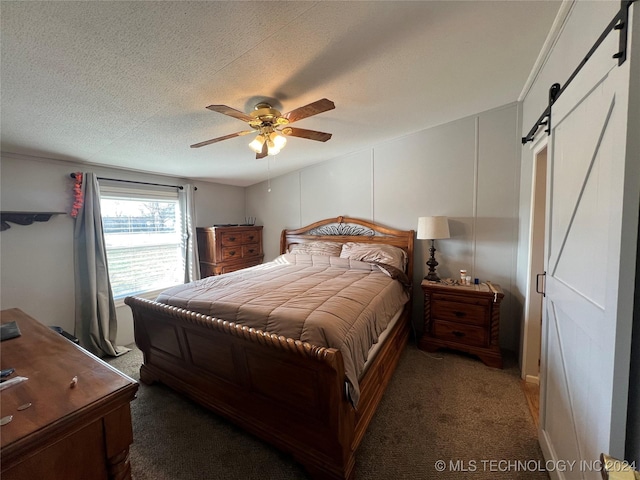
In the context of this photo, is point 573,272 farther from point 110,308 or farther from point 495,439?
point 110,308

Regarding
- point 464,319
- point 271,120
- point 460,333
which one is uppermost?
point 271,120

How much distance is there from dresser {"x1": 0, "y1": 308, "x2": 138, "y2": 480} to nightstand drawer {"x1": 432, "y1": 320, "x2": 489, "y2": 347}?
270 centimetres

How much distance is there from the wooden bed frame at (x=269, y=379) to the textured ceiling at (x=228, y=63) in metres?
1.49

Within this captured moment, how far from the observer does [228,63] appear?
1.47m

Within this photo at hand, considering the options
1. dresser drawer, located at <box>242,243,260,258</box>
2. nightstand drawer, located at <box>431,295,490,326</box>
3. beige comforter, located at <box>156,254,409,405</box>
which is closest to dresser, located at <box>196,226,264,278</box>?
dresser drawer, located at <box>242,243,260,258</box>

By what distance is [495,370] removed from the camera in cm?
241

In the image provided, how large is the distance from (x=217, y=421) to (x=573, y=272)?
7.72ft

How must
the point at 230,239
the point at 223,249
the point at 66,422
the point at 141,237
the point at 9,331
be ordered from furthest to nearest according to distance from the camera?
the point at 230,239 → the point at 223,249 → the point at 141,237 → the point at 9,331 → the point at 66,422

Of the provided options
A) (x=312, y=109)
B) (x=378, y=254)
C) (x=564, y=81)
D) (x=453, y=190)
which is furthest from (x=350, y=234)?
(x=564, y=81)

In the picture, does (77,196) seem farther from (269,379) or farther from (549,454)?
(549,454)

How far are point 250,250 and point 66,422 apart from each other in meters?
3.74

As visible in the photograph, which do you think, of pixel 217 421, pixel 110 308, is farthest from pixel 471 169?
pixel 110 308

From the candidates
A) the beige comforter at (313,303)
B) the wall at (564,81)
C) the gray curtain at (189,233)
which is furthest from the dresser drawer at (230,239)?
the wall at (564,81)

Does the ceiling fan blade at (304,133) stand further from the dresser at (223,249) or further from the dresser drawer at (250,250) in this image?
the dresser drawer at (250,250)
